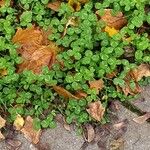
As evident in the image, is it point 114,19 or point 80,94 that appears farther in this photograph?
point 114,19

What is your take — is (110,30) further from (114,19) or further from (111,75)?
(111,75)

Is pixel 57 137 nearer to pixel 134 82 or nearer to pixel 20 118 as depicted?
pixel 20 118

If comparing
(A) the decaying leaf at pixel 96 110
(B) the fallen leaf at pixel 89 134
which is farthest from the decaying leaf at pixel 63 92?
(B) the fallen leaf at pixel 89 134

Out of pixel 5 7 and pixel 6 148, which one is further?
pixel 5 7

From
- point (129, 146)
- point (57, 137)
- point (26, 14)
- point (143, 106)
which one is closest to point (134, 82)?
point (143, 106)

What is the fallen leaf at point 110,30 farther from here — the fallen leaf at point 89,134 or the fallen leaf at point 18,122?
the fallen leaf at point 18,122

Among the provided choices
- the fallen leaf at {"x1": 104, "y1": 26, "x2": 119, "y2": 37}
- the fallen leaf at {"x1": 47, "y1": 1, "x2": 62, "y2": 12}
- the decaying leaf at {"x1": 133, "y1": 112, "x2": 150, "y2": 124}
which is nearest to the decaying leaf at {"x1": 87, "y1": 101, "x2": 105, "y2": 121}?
the decaying leaf at {"x1": 133, "y1": 112, "x2": 150, "y2": 124}

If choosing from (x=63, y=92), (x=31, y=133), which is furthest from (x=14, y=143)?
(x=63, y=92)

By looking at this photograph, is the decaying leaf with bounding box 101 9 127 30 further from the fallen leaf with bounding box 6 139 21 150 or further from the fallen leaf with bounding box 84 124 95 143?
the fallen leaf with bounding box 6 139 21 150
